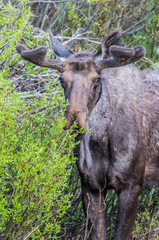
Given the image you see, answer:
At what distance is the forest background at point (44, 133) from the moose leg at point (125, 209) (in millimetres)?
281

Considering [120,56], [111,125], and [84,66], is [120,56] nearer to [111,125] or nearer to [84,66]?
[84,66]

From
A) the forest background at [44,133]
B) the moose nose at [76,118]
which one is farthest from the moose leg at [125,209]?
the moose nose at [76,118]

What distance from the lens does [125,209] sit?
578cm

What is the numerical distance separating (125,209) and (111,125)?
0.95m

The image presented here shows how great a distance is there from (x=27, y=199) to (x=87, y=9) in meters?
6.44

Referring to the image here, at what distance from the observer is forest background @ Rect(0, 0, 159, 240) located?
445 centimetres

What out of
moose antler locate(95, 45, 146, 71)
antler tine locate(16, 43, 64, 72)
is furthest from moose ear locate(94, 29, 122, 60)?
antler tine locate(16, 43, 64, 72)

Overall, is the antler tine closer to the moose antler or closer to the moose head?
the moose head

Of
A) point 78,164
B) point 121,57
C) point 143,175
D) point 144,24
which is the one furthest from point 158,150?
point 144,24

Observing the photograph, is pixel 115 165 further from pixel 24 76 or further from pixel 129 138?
pixel 24 76

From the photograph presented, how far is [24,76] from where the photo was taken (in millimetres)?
6758

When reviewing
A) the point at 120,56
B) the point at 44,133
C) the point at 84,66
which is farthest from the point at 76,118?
the point at 120,56

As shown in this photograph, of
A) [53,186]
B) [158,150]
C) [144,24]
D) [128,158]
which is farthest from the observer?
[144,24]

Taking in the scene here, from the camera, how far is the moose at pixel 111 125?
5.34 metres
